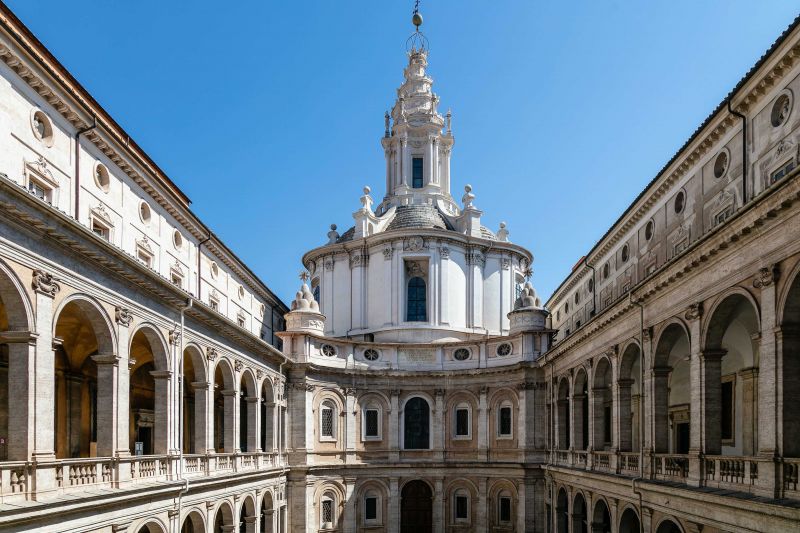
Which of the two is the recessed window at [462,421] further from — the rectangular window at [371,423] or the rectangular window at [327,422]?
the rectangular window at [327,422]

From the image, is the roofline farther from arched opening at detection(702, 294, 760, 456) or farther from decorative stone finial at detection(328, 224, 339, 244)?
decorative stone finial at detection(328, 224, 339, 244)

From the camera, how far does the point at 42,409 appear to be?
1716 cm

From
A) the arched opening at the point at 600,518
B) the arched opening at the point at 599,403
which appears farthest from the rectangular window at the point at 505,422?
the arched opening at the point at 599,403

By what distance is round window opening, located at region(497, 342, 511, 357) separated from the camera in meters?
47.0

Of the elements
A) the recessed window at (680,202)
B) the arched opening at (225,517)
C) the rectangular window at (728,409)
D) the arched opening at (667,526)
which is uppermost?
the recessed window at (680,202)

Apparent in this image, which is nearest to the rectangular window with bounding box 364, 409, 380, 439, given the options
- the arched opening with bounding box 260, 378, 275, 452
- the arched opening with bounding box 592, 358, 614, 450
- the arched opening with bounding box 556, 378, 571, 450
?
the arched opening with bounding box 260, 378, 275, 452

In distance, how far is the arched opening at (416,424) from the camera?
4859 centimetres

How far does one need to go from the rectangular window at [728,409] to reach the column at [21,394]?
21.6m

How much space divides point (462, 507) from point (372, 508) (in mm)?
5629

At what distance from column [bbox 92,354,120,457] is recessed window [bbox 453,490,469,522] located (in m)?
30.8

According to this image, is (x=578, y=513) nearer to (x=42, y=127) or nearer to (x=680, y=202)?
(x=680, y=202)

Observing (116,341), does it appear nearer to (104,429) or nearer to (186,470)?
(104,429)

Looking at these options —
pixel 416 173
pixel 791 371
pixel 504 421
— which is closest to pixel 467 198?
pixel 416 173

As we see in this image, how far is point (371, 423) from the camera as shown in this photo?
48125 mm
